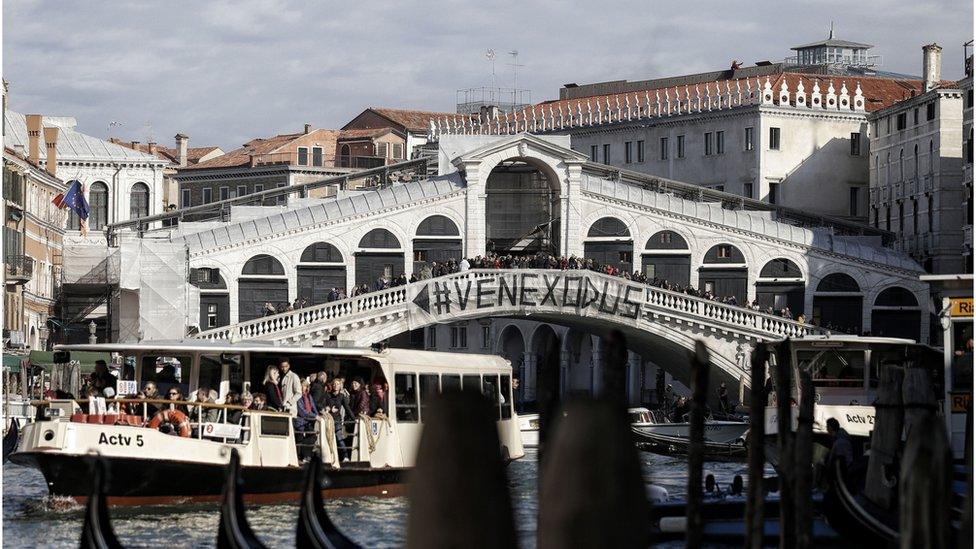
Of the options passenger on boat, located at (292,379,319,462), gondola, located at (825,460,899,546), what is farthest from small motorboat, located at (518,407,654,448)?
gondola, located at (825,460,899,546)

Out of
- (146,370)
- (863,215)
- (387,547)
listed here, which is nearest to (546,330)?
(863,215)

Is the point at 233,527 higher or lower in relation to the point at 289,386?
lower

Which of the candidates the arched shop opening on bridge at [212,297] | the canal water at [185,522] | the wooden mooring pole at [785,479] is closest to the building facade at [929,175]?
the arched shop opening on bridge at [212,297]

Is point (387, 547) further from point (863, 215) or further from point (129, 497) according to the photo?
point (863, 215)

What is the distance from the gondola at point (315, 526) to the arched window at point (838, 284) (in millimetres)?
35339

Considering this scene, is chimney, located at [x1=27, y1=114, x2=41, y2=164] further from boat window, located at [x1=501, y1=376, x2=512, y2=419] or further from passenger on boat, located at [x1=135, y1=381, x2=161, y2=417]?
passenger on boat, located at [x1=135, y1=381, x2=161, y2=417]

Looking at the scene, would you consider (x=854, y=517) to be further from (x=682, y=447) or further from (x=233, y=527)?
(x=682, y=447)

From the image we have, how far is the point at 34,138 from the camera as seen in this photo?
6125 centimetres

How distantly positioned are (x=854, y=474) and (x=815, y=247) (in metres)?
30.1

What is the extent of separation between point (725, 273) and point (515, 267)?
6387 mm

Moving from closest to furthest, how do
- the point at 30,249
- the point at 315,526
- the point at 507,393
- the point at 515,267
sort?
the point at 315,526 → the point at 507,393 → the point at 515,267 → the point at 30,249

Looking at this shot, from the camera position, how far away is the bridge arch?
5112 centimetres

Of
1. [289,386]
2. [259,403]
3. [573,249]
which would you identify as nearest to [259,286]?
[573,249]

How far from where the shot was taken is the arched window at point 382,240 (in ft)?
165
